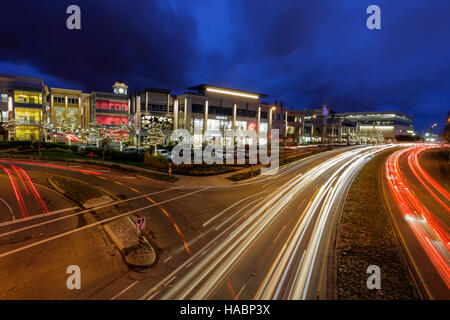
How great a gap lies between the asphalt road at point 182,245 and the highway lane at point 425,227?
336cm

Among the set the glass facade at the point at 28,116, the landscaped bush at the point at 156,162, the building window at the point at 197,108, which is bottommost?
the landscaped bush at the point at 156,162

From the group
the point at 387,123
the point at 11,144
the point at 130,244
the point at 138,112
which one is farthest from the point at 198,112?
the point at 387,123

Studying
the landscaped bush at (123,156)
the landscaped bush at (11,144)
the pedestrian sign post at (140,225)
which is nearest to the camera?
the pedestrian sign post at (140,225)

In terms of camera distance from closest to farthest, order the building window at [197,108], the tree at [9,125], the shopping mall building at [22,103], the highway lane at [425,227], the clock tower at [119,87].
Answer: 1. the highway lane at [425,227]
2. the tree at [9,125]
3. the shopping mall building at [22,103]
4. the building window at [197,108]
5. the clock tower at [119,87]

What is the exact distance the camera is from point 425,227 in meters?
12.7

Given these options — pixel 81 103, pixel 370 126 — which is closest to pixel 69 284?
pixel 81 103

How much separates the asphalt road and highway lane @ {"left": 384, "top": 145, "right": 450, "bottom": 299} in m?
→ 3.36

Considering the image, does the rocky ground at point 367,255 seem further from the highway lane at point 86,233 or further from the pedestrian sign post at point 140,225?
the pedestrian sign post at point 140,225

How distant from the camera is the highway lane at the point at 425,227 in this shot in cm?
801

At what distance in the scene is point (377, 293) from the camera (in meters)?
6.94

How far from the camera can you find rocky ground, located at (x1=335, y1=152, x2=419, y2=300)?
23.1ft

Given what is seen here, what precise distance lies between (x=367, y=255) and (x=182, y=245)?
8248 mm

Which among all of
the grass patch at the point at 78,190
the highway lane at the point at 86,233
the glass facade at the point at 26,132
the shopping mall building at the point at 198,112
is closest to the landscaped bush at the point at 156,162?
the highway lane at the point at 86,233
